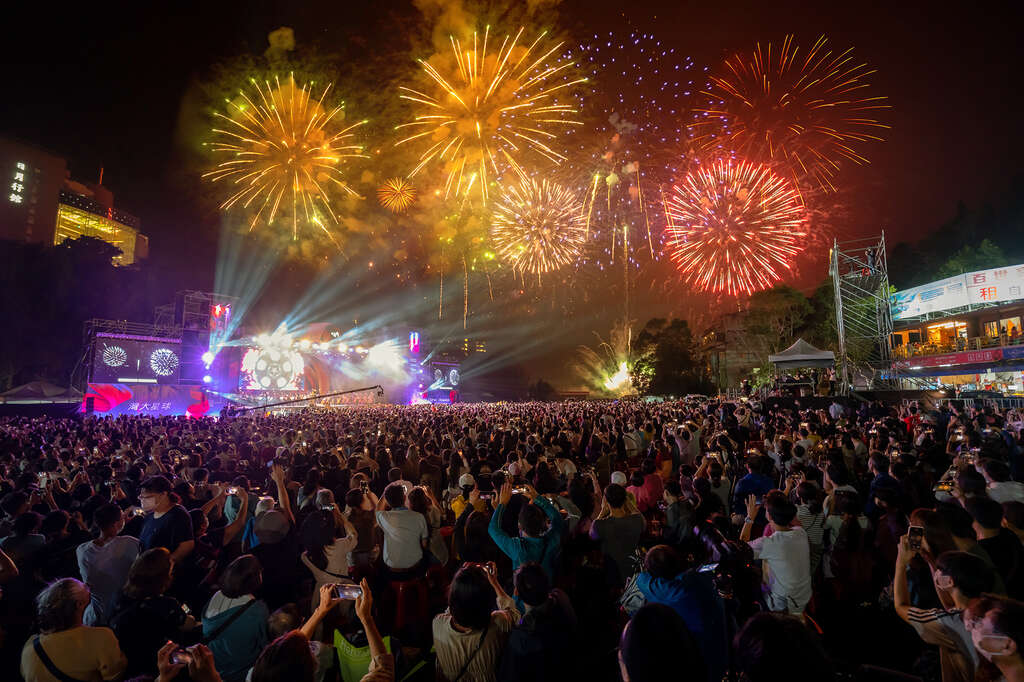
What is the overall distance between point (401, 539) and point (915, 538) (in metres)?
3.88

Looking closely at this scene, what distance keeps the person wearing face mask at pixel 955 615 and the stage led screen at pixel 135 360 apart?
33.5m

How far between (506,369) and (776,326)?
39.1 metres

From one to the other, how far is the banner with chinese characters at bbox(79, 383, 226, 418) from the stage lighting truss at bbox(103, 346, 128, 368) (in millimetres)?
1156

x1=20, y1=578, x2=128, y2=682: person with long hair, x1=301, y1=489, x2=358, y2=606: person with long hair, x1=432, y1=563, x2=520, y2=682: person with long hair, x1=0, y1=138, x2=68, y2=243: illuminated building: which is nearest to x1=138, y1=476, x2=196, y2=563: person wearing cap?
x1=301, y1=489, x2=358, y2=606: person with long hair

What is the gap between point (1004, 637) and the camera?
6.15ft

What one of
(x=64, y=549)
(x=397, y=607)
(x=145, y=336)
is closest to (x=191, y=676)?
(x=397, y=607)

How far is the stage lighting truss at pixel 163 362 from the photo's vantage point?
93.9 feet

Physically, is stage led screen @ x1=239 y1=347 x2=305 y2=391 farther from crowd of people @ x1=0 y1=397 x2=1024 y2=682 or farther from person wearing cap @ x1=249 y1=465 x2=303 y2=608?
person wearing cap @ x1=249 y1=465 x2=303 y2=608

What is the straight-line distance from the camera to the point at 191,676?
6.81 feet

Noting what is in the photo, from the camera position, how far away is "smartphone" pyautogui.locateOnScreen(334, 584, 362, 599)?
2441mm

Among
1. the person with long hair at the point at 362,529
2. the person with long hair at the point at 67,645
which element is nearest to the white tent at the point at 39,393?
the person with long hair at the point at 362,529

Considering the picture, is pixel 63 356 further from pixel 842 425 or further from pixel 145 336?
pixel 842 425

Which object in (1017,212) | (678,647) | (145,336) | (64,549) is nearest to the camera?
(678,647)

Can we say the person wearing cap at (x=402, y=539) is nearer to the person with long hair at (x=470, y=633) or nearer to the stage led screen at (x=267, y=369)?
the person with long hair at (x=470, y=633)
